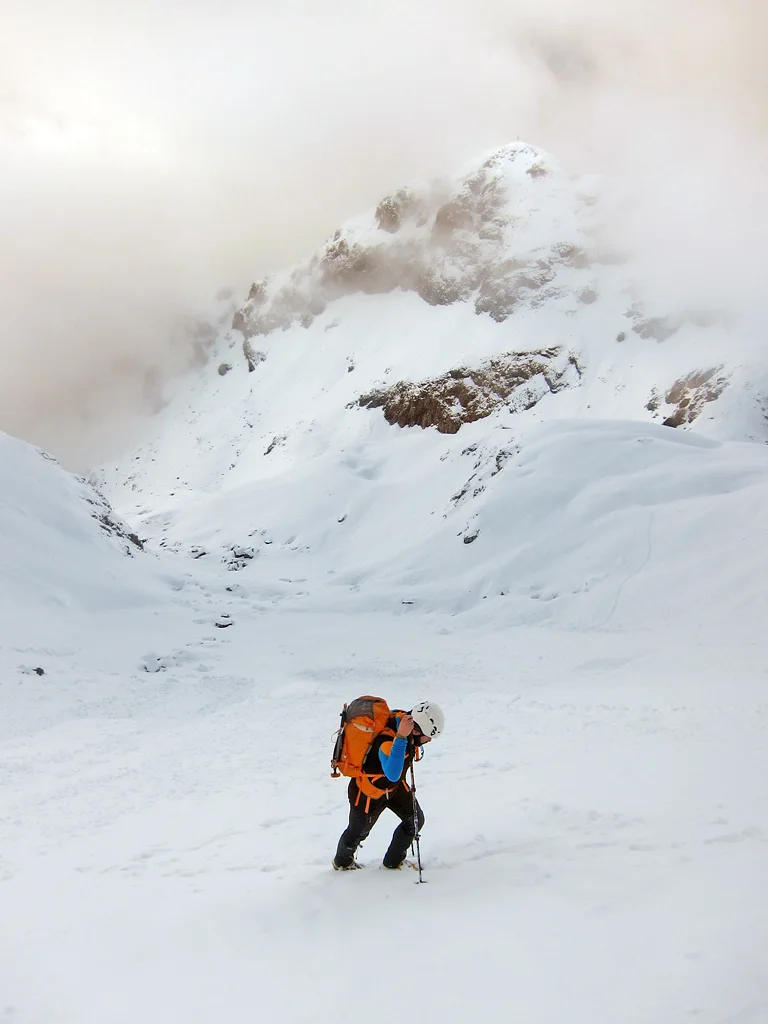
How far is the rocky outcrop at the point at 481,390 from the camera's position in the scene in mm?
75062

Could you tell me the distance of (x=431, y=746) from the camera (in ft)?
Result: 39.0

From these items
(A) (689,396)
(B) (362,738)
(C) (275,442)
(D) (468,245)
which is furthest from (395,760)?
(D) (468,245)

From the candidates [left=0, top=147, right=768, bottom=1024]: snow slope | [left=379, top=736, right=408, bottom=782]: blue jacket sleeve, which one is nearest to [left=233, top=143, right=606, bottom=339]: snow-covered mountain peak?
[left=0, top=147, right=768, bottom=1024]: snow slope

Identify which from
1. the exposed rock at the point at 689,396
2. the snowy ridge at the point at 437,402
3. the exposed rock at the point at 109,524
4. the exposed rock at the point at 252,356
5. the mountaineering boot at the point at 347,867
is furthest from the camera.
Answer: the exposed rock at the point at 252,356

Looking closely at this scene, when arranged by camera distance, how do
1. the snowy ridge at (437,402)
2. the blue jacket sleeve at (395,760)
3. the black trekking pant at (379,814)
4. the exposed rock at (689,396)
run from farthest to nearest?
the exposed rock at (689,396), the snowy ridge at (437,402), the black trekking pant at (379,814), the blue jacket sleeve at (395,760)

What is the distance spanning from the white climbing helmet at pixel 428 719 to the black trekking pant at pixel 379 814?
0.71m

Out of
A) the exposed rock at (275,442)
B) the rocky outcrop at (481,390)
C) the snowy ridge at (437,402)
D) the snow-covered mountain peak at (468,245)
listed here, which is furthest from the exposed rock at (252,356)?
the rocky outcrop at (481,390)

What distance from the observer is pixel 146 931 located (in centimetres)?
542

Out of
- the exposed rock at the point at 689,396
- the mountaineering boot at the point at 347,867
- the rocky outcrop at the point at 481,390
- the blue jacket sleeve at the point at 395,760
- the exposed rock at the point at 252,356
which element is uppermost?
the exposed rock at the point at 252,356

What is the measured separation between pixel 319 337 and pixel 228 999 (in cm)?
12266

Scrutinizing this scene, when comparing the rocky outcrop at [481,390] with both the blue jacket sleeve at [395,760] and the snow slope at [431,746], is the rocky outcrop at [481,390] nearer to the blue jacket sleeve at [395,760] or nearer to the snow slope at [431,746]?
the snow slope at [431,746]

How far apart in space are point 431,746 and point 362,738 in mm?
6549

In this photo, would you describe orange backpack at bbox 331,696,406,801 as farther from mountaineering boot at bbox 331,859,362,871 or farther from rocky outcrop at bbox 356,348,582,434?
rocky outcrop at bbox 356,348,582,434

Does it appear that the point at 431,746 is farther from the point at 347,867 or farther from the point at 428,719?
the point at 428,719
